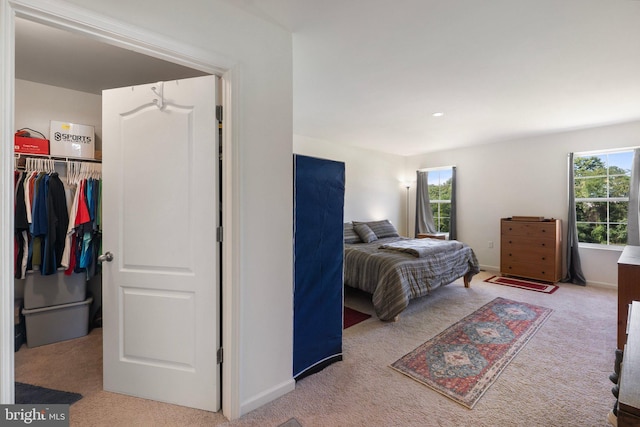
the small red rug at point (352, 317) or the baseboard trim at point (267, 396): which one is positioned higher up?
the baseboard trim at point (267, 396)

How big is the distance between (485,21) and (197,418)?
3.00m

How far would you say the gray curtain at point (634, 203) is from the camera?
3811 mm

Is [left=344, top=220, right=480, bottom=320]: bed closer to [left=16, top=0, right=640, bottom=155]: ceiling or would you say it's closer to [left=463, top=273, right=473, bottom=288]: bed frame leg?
[left=463, top=273, right=473, bottom=288]: bed frame leg

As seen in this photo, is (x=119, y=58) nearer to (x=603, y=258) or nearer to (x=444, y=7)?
(x=444, y=7)

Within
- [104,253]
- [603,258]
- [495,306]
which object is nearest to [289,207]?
[104,253]

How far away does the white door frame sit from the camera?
Result: 101cm

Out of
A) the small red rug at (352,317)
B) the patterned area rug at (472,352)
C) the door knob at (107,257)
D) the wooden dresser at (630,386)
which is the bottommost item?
the small red rug at (352,317)

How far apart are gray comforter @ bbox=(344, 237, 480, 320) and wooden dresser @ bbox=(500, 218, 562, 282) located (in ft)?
4.51

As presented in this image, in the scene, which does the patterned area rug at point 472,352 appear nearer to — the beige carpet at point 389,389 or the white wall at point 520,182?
the beige carpet at point 389,389

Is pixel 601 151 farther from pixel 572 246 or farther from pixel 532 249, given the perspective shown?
pixel 532 249

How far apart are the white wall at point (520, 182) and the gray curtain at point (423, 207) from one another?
→ 0.40 metres

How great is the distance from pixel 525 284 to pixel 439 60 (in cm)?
382

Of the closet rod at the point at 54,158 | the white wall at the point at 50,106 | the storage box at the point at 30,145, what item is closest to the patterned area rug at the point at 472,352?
the closet rod at the point at 54,158

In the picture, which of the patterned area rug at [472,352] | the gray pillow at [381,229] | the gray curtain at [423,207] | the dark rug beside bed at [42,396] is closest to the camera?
the dark rug beside bed at [42,396]
